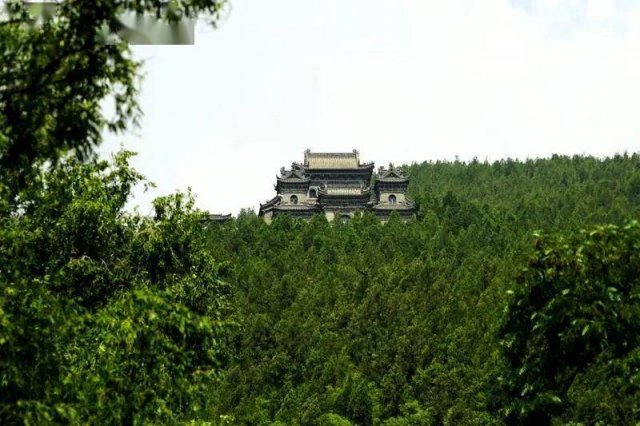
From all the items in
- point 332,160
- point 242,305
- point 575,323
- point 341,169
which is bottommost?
point 575,323

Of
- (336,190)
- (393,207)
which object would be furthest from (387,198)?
(336,190)

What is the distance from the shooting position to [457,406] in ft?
114

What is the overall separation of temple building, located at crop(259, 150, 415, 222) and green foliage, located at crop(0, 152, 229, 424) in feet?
166

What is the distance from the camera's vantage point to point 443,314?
45.2 metres

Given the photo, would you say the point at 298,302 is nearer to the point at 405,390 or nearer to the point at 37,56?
the point at 405,390

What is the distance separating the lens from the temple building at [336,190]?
76.0 m

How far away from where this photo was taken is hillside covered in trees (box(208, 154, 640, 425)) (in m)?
16.7

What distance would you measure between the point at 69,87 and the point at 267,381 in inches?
1394

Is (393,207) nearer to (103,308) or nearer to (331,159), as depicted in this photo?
(331,159)

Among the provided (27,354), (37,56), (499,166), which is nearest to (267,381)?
(27,354)

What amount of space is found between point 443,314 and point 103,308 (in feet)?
97.5

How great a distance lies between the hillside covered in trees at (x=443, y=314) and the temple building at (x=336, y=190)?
2.59 meters

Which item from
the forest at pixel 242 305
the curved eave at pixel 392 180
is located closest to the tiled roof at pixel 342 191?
the curved eave at pixel 392 180

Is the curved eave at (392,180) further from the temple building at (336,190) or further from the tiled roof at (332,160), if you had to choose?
the tiled roof at (332,160)
